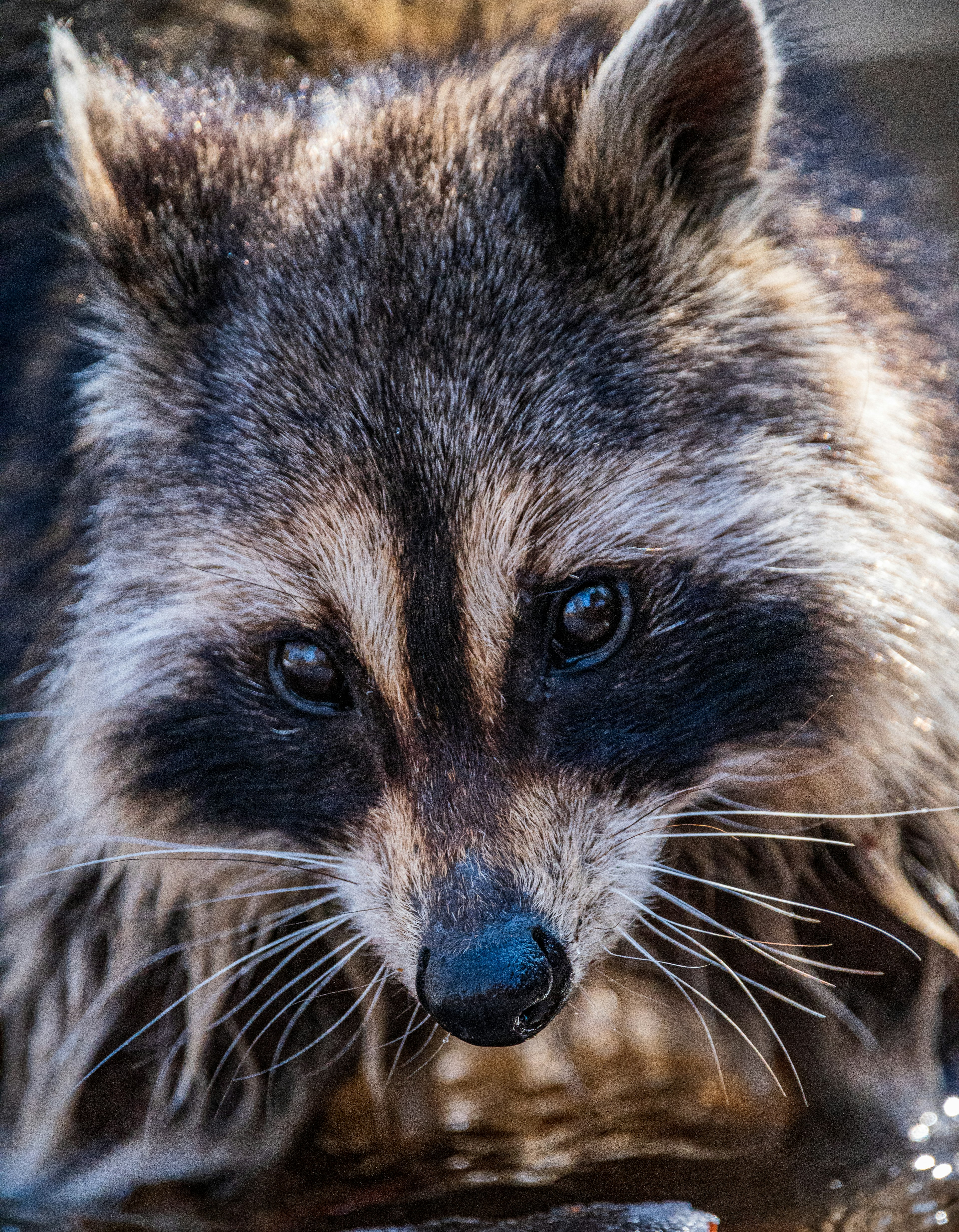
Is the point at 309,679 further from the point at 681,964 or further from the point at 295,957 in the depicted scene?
the point at 681,964

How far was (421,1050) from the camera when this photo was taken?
7.43ft

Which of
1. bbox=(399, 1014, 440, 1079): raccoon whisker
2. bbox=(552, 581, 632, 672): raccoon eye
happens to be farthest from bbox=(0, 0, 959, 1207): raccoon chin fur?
bbox=(399, 1014, 440, 1079): raccoon whisker

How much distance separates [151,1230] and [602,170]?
1.60 m

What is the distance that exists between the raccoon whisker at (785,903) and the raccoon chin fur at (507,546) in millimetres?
16

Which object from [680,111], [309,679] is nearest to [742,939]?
[309,679]

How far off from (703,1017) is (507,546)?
96 cm

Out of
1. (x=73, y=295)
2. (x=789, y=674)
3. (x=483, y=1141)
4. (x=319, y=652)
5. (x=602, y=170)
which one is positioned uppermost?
(x=602, y=170)

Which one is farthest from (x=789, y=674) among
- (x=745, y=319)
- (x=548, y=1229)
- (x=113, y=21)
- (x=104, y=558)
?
(x=113, y=21)

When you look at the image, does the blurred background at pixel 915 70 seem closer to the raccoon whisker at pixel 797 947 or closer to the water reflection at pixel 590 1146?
the raccoon whisker at pixel 797 947

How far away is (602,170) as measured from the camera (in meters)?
1.87

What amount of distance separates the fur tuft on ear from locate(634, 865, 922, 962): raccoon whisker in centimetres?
95

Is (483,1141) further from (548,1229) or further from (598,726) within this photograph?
(598,726)

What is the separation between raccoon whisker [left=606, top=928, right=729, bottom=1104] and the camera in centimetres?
217

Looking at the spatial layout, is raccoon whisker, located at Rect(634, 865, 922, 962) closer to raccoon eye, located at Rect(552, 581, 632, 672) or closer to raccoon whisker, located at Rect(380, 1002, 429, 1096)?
raccoon eye, located at Rect(552, 581, 632, 672)
